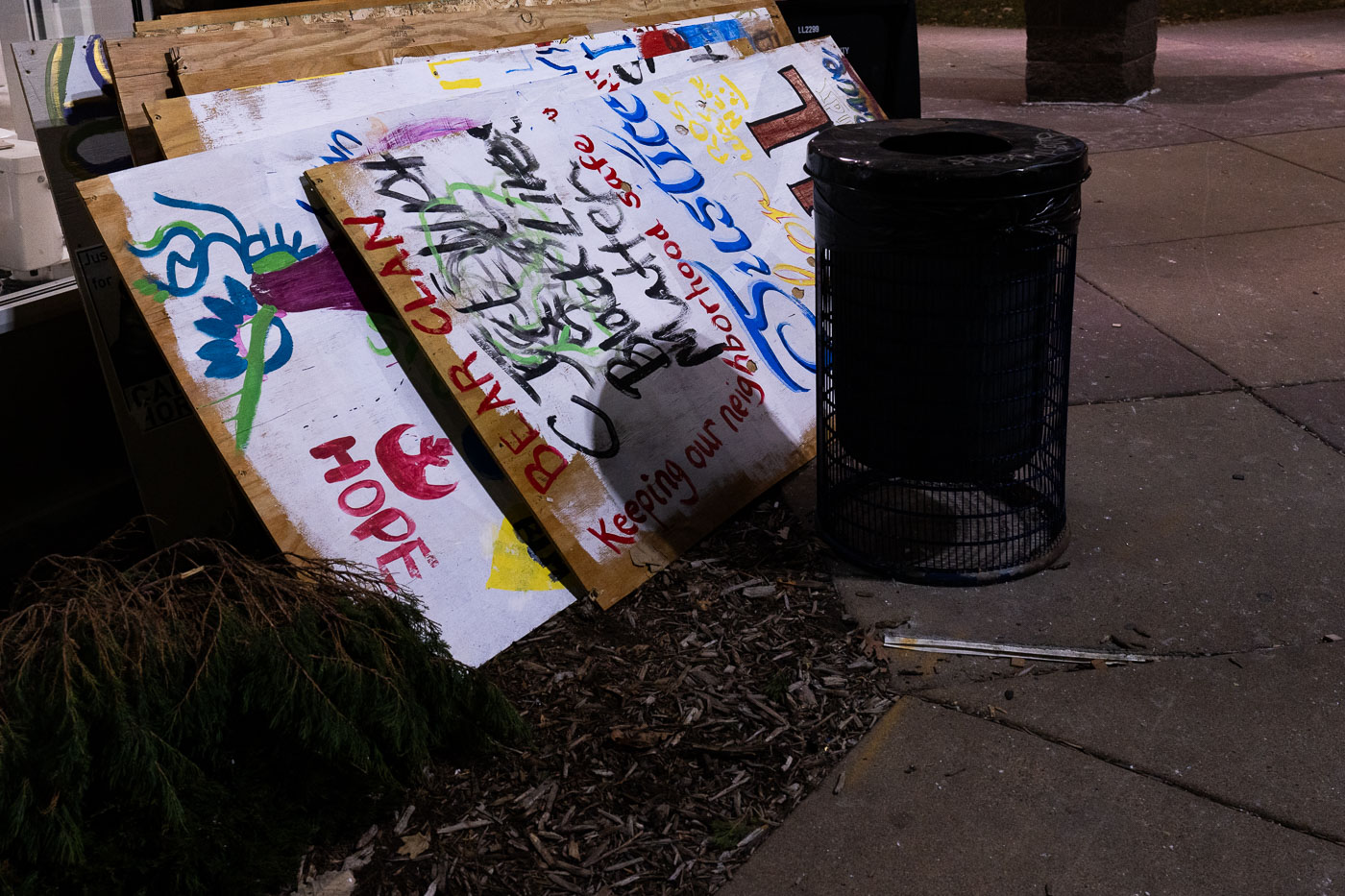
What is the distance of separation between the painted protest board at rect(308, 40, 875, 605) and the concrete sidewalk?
0.51 meters

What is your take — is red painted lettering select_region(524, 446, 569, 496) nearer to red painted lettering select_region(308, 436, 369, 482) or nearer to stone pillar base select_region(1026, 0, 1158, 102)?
red painted lettering select_region(308, 436, 369, 482)

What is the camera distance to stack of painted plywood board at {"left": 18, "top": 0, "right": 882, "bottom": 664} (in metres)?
3.16

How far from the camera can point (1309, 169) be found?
24.4 feet

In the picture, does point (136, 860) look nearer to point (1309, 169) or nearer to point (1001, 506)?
point (1001, 506)

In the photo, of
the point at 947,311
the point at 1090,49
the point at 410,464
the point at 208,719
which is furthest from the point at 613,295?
the point at 1090,49

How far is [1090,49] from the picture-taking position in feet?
30.9

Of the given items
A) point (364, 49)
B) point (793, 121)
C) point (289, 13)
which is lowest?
point (793, 121)

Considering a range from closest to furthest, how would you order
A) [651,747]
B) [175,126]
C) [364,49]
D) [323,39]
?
[651,747], [175,126], [323,39], [364,49]

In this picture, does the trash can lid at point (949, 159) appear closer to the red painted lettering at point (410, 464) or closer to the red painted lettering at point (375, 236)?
the red painted lettering at point (375, 236)

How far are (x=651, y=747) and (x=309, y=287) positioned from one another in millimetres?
1602

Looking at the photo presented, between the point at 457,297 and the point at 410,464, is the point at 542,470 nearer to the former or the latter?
the point at 410,464

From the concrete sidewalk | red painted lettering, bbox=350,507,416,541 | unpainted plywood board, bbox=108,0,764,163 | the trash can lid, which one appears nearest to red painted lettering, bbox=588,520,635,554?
red painted lettering, bbox=350,507,416,541

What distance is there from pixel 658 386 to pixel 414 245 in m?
0.90

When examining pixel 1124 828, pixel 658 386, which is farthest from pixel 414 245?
pixel 1124 828
